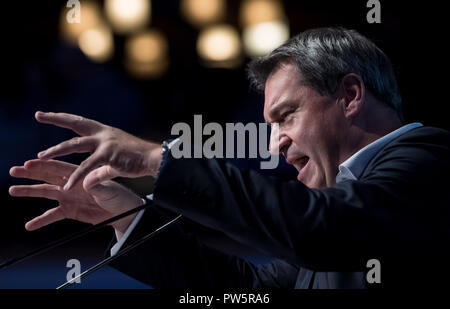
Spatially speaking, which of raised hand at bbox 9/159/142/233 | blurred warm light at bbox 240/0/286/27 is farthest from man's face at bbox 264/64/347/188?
blurred warm light at bbox 240/0/286/27

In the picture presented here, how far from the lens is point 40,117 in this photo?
989 mm

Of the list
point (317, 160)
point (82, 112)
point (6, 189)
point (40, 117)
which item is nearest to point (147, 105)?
point (82, 112)

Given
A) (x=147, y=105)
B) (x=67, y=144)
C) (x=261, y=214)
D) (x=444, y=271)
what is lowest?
(x=444, y=271)

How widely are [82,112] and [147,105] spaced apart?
→ 326 millimetres

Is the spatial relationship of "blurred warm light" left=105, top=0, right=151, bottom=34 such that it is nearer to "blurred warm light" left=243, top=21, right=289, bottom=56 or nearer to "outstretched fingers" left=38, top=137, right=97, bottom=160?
"blurred warm light" left=243, top=21, right=289, bottom=56

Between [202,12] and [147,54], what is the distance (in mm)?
459

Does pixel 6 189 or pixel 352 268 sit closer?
pixel 352 268

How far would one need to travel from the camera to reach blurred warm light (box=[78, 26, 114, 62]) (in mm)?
2834

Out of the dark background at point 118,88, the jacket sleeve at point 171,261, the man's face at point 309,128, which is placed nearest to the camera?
the man's face at point 309,128

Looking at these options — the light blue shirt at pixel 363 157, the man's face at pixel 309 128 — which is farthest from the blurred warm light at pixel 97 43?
the light blue shirt at pixel 363 157

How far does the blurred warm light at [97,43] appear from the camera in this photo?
9.30 ft

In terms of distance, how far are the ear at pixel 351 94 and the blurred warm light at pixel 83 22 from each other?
1.80 meters

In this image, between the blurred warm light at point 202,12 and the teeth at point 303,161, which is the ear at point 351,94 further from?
the blurred warm light at point 202,12
